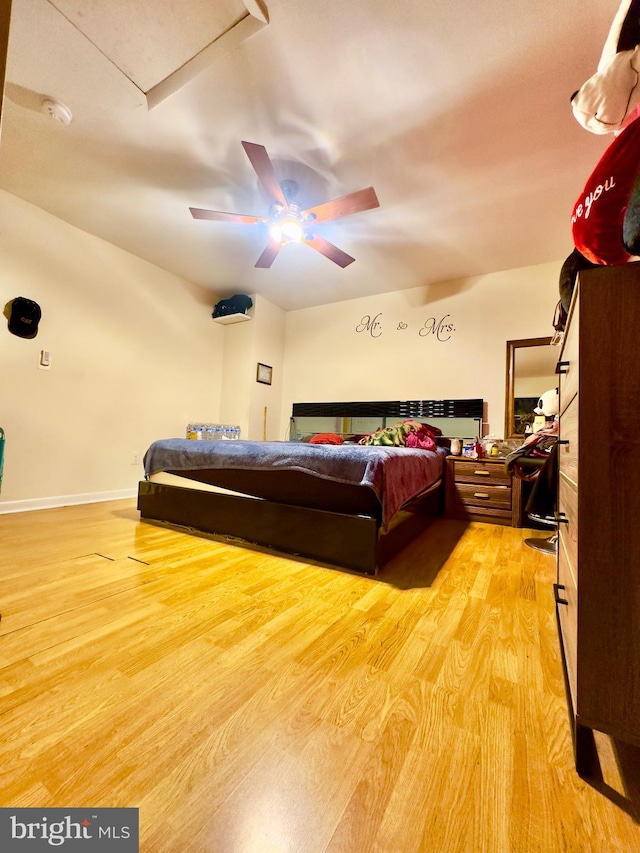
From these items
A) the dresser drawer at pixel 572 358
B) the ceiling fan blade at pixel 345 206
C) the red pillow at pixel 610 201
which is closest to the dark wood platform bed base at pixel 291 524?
the dresser drawer at pixel 572 358

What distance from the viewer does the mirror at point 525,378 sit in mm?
3264

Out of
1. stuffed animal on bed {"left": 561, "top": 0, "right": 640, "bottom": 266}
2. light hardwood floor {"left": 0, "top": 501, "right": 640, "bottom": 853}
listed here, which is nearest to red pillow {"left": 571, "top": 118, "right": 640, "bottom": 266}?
stuffed animal on bed {"left": 561, "top": 0, "right": 640, "bottom": 266}

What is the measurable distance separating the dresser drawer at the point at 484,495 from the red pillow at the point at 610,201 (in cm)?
254

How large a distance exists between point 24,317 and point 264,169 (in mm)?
2400

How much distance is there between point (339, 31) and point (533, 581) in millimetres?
2772

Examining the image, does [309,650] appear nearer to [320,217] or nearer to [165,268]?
A: [320,217]

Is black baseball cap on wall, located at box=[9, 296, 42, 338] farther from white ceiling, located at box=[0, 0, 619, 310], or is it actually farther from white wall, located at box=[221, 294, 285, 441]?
white wall, located at box=[221, 294, 285, 441]

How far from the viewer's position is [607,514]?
2.14 ft

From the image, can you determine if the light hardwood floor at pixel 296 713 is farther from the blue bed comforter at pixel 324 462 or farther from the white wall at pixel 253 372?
the white wall at pixel 253 372

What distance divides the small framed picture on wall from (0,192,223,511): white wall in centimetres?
85

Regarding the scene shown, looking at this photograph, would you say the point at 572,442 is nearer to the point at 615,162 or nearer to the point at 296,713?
the point at 615,162

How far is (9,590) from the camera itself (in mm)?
1350

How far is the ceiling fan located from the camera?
6.46 ft

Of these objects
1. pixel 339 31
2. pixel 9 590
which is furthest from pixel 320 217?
pixel 9 590
